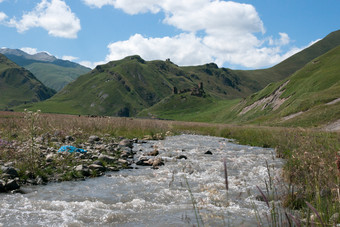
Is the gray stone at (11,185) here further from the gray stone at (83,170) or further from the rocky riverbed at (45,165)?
the gray stone at (83,170)

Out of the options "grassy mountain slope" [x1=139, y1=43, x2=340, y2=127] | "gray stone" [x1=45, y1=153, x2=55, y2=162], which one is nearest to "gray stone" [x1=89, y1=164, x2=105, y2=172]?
"gray stone" [x1=45, y1=153, x2=55, y2=162]

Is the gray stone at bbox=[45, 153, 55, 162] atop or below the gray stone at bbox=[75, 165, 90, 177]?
atop

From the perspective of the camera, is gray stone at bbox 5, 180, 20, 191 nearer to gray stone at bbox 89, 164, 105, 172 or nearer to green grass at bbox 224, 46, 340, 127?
gray stone at bbox 89, 164, 105, 172

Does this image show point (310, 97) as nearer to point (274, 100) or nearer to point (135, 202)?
point (274, 100)

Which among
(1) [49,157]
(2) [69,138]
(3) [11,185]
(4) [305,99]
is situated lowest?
(3) [11,185]

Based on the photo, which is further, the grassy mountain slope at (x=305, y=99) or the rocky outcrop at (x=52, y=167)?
the grassy mountain slope at (x=305, y=99)

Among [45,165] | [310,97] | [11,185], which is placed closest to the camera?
[11,185]

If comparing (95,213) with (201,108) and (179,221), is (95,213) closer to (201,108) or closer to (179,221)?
(179,221)

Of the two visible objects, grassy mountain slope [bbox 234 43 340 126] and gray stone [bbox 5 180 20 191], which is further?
grassy mountain slope [bbox 234 43 340 126]

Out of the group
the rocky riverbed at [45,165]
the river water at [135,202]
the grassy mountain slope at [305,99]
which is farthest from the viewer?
the grassy mountain slope at [305,99]

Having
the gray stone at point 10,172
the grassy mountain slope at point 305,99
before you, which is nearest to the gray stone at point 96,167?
the gray stone at point 10,172

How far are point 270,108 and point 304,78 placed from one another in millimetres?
14528

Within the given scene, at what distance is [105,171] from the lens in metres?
12.7

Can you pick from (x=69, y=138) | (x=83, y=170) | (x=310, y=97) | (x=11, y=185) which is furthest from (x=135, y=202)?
(x=310, y=97)
